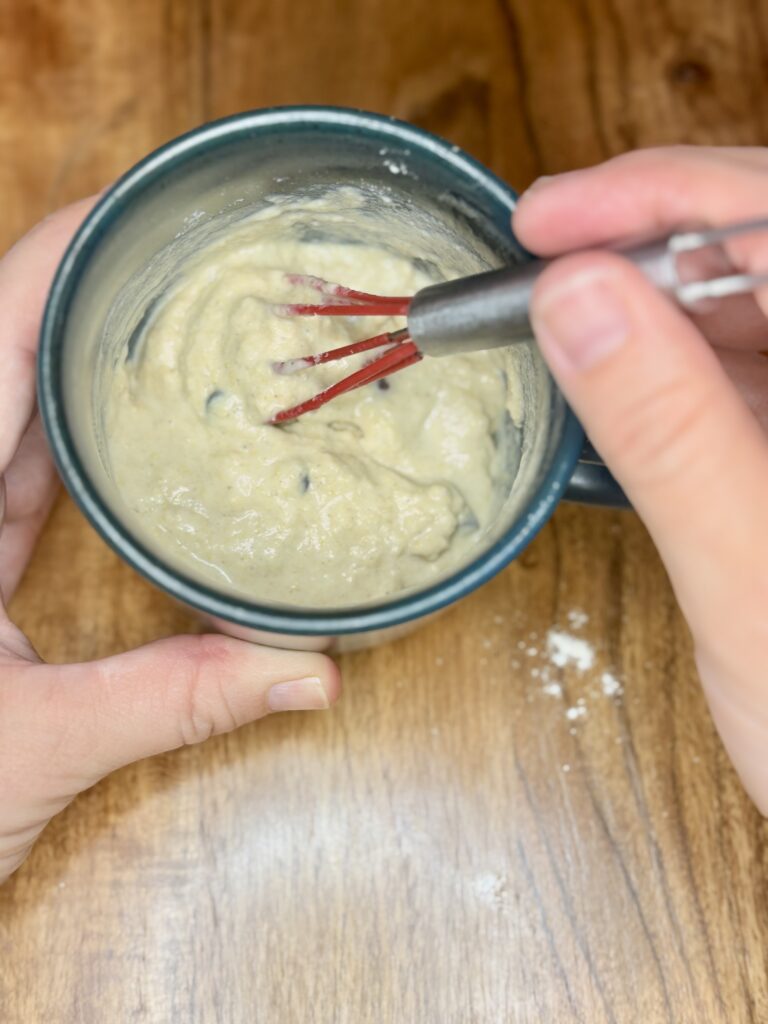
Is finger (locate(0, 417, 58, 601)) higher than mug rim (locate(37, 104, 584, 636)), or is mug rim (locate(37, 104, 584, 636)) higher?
mug rim (locate(37, 104, 584, 636))

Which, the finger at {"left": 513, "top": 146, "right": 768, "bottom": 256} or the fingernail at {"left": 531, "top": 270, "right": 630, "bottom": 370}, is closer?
the fingernail at {"left": 531, "top": 270, "right": 630, "bottom": 370}

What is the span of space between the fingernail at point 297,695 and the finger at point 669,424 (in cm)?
27

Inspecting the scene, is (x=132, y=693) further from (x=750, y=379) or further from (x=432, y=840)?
(x=750, y=379)

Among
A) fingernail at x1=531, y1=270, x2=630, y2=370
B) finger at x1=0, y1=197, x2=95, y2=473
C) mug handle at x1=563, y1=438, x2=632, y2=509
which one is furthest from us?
finger at x1=0, y1=197, x2=95, y2=473

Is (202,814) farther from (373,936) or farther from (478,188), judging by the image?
(478,188)

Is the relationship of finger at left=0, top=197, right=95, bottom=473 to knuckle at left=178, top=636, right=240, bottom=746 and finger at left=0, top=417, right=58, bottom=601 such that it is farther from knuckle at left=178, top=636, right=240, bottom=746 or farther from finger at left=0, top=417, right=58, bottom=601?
knuckle at left=178, top=636, right=240, bottom=746

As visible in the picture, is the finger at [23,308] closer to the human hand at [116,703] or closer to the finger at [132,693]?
the human hand at [116,703]

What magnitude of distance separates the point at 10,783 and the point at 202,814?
0.18m

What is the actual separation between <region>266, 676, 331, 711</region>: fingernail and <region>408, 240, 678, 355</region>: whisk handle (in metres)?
0.26

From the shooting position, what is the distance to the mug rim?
611 mm

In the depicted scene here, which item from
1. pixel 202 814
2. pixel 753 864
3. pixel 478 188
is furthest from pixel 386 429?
pixel 753 864

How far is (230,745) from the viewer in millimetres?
908

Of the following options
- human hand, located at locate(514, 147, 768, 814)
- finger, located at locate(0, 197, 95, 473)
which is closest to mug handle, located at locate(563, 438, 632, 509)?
human hand, located at locate(514, 147, 768, 814)

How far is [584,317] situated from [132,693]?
16.0 inches
